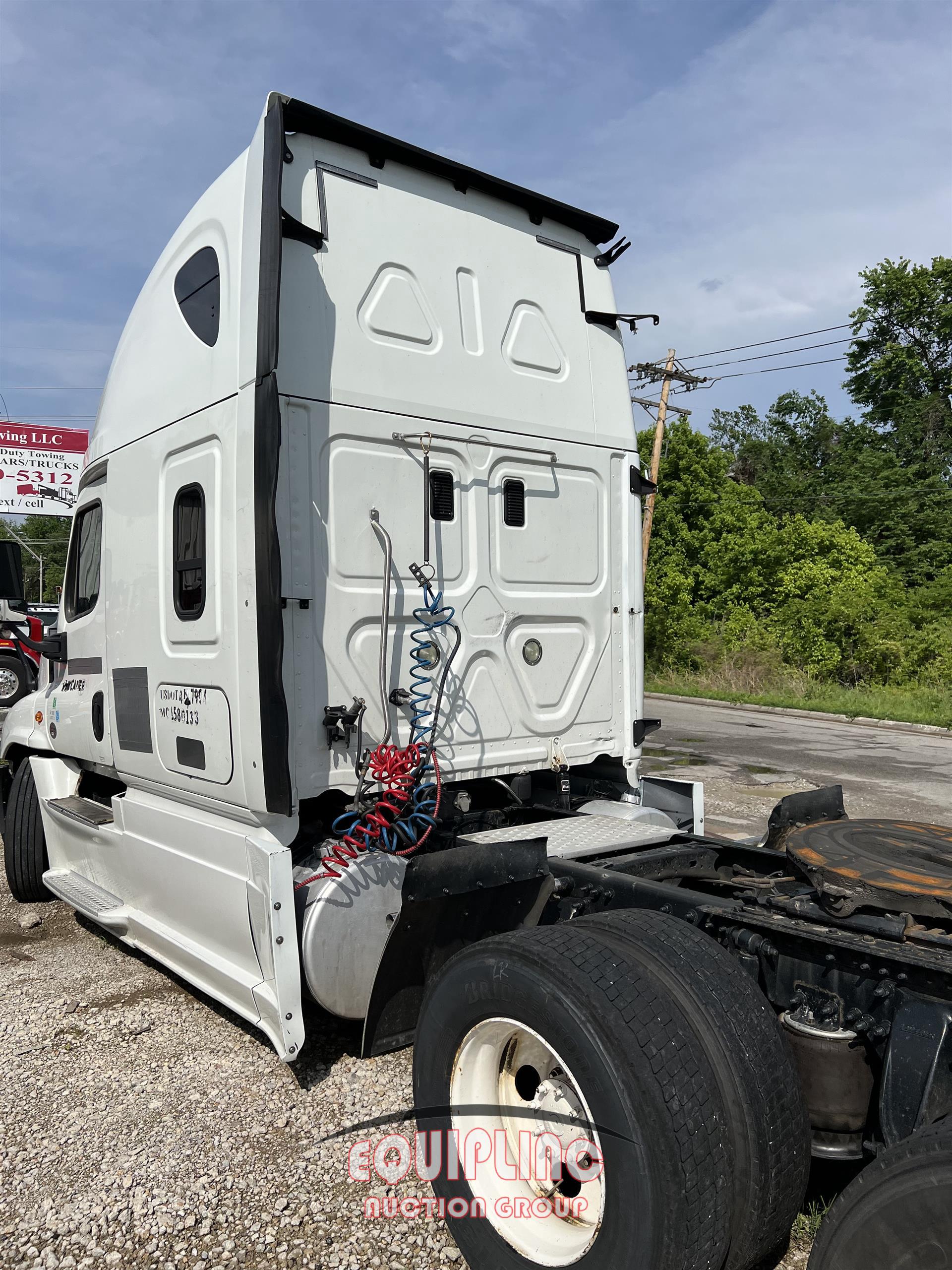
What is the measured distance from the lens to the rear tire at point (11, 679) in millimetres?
16000

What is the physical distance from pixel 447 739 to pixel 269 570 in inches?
46.4

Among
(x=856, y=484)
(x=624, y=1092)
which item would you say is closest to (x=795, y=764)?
(x=624, y=1092)

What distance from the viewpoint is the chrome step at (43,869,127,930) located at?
14.9ft

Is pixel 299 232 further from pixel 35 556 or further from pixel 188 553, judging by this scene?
pixel 35 556

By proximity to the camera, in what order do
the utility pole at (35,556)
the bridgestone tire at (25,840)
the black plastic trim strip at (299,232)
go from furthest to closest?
the utility pole at (35,556), the bridgestone tire at (25,840), the black plastic trim strip at (299,232)

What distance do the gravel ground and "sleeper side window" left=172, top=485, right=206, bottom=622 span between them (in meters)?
1.88

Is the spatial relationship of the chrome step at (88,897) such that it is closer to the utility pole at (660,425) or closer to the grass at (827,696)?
the grass at (827,696)

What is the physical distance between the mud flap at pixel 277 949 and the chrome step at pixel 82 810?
1730 millimetres

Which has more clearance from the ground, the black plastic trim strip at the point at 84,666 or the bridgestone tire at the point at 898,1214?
the black plastic trim strip at the point at 84,666

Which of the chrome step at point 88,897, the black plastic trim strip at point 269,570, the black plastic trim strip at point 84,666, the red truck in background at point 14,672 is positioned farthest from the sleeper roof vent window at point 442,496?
the red truck in background at point 14,672

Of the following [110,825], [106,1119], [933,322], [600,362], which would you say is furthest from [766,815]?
[933,322]

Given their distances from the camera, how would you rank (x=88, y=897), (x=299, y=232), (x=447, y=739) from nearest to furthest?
(x=299, y=232)
(x=447, y=739)
(x=88, y=897)

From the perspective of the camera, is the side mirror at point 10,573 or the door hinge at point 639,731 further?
the side mirror at point 10,573

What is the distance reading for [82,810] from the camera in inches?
205
